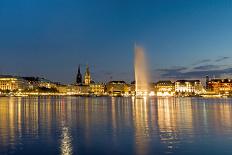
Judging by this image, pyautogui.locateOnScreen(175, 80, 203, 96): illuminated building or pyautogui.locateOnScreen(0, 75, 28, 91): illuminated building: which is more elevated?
pyautogui.locateOnScreen(0, 75, 28, 91): illuminated building

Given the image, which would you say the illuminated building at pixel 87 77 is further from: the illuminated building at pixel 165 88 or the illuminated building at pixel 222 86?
the illuminated building at pixel 222 86

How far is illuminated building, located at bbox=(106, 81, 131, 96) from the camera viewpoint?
172m

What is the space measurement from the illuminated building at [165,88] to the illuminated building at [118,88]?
13.3m

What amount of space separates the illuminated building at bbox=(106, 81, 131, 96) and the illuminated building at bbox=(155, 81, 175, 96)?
43.7ft

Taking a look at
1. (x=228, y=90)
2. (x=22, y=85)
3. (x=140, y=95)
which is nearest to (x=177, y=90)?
(x=228, y=90)

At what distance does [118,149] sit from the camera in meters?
14.7

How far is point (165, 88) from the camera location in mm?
167375

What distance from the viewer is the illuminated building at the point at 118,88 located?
172m

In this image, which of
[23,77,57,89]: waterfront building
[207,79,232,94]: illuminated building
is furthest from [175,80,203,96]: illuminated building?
[23,77,57,89]: waterfront building

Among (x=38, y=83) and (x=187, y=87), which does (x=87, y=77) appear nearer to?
(x=38, y=83)

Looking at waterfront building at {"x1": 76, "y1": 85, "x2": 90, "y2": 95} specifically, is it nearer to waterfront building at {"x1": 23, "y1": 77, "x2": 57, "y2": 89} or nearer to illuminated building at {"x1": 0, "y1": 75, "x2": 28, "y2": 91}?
waterfront building at {"x1": 23, "y1": 77, "x2": 57, "y2": 89}

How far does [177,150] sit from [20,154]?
19.0 ft

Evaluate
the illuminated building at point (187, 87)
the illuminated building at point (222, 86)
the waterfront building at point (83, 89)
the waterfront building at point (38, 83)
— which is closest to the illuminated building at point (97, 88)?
the waterfront building at point (83, 89)

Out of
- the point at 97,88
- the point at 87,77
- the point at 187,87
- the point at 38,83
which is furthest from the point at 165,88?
the point at 38,83
